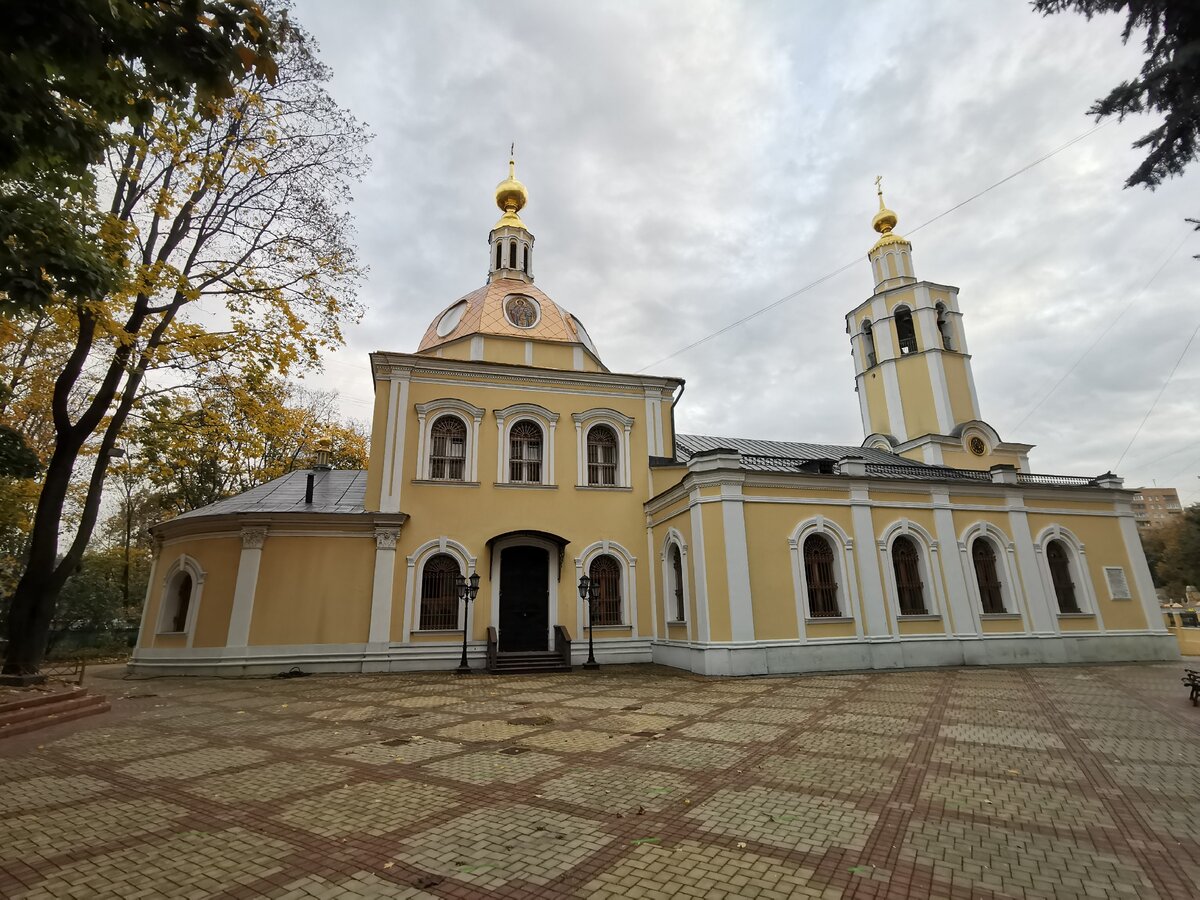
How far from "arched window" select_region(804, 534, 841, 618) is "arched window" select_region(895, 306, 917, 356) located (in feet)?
41.2

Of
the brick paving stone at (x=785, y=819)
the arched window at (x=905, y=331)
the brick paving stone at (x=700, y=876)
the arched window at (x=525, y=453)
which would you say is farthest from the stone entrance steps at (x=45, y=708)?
the arched window at (x=905, y=331)

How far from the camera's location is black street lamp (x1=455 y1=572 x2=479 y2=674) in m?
14.5

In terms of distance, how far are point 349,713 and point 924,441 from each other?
70.7ft

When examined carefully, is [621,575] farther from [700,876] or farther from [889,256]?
[889,256]

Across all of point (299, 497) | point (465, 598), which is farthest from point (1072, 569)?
point (299, 497)

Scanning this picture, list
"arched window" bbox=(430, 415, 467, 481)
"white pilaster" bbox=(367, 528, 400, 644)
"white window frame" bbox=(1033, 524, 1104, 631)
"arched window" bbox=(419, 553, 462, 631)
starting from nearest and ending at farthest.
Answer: "white pilaster" bbox=(367, 528, 400, 644) → "arched window" bbox=(419, 553, 462, 631) → "arched window" bbox=(430, 415, 467, 481) → "white window frame" bbox=(1033, 524, 1104, 631)

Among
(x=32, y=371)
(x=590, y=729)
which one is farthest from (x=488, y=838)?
(x=32, y=371)

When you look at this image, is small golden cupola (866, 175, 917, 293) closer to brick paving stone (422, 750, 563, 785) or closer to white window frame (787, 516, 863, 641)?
white window frame (787, 516, 863, 641)

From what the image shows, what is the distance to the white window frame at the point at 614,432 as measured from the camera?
57.8 feet

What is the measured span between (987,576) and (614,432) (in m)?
11.9

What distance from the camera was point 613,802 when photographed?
497 cm

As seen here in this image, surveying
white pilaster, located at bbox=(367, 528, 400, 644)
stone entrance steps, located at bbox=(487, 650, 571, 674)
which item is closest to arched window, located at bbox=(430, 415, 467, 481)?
white pilaster, located at bbox=(367, 528, 400, 644)

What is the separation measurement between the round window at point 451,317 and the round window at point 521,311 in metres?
1.59

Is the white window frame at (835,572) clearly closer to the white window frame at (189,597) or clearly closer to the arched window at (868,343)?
the arched window at (868,343)
